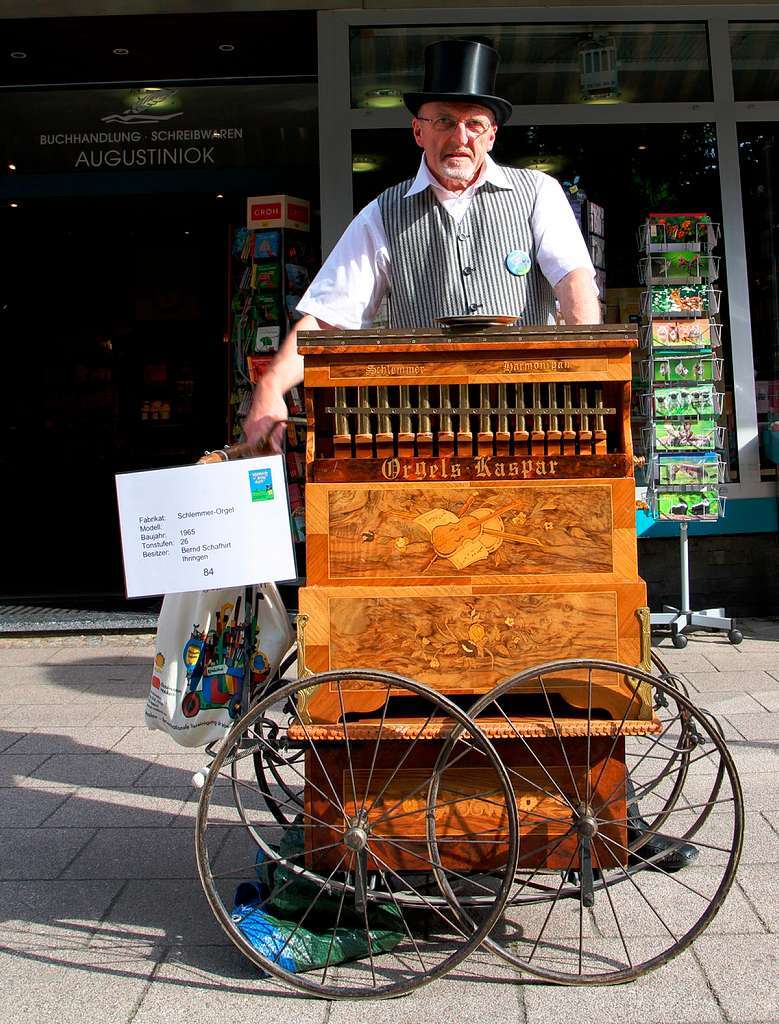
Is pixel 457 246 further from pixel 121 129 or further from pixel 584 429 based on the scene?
pixel 121 129

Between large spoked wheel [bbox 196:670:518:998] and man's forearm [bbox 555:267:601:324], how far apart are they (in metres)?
1.17

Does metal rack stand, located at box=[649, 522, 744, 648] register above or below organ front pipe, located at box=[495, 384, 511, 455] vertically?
below

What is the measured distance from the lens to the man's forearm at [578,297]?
10.4 ft

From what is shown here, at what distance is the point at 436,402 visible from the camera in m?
2.78

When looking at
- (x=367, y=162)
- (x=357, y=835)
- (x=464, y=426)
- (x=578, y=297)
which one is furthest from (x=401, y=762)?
(x=367, y=162)

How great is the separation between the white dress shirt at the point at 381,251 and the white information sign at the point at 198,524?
28.2 inches

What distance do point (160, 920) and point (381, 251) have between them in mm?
2089

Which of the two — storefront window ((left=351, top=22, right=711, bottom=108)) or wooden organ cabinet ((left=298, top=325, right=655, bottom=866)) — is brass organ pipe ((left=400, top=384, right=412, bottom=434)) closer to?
wooden organ cabinet ((left=298, top=325, right=655, bottom=866))

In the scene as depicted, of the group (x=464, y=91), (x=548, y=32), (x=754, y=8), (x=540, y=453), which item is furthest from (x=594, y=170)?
(x=540, y=453)

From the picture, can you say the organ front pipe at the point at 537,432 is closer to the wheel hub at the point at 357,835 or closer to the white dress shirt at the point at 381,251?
the white dress shirt at the point at 381,251

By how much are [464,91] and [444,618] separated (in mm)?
1493

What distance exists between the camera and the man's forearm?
317cm

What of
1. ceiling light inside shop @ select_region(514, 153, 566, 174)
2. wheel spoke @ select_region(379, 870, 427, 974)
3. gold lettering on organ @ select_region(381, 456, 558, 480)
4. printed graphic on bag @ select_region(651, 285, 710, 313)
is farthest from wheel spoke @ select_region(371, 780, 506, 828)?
ceiling light inside shop @ select_region(514, 153, 566, 174)

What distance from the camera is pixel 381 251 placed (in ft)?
10.9
